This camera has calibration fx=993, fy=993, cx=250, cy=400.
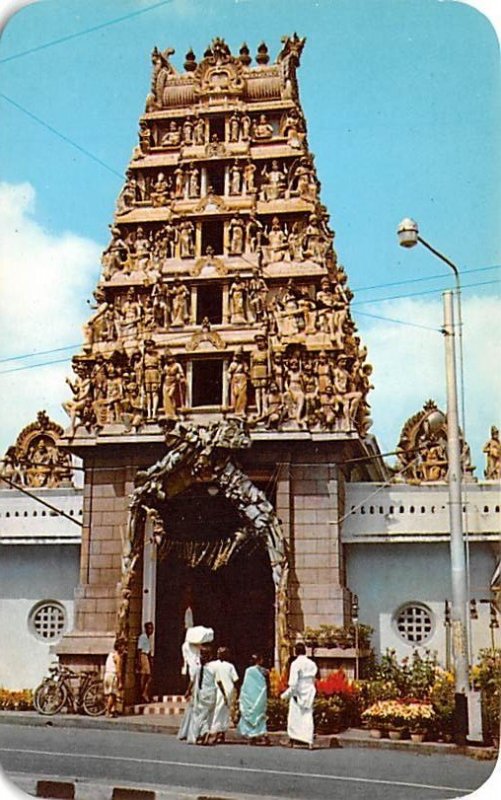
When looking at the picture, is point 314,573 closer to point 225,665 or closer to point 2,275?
point 225,665

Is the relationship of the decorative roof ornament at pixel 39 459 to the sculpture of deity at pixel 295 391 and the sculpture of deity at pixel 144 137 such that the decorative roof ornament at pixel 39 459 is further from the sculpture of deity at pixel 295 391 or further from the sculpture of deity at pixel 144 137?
the sculpture of deity at pixel 144 137

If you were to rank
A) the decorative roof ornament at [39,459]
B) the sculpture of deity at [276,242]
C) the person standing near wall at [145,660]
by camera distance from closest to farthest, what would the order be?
the person standing near wall at [145,660], the decorative roof ornament at [39,459], the sculpture of deity at [276,242]

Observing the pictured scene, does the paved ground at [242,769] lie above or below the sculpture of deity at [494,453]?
below

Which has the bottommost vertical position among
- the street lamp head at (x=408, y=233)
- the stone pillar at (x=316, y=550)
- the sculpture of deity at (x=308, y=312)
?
the stone pillar at (x=316, y=550)

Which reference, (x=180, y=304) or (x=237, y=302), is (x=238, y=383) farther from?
(x=180, y=304)

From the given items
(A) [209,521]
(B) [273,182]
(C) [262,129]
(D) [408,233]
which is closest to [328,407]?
(A) [209,521]

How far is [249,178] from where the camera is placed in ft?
49.9

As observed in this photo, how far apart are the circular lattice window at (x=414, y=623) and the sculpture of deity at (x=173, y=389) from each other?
13.5 feet

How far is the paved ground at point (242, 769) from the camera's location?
939 centimetres

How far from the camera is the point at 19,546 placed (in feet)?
49.2

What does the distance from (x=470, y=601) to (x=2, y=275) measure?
22.2 ft

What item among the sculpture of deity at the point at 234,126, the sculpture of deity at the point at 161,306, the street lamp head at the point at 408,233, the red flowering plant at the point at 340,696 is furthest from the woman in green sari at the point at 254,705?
the sculpture of deity at the point at 234,126

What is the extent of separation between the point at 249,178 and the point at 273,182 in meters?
0.42

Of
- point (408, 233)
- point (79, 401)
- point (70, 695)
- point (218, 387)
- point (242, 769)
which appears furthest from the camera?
point (79, 401)
